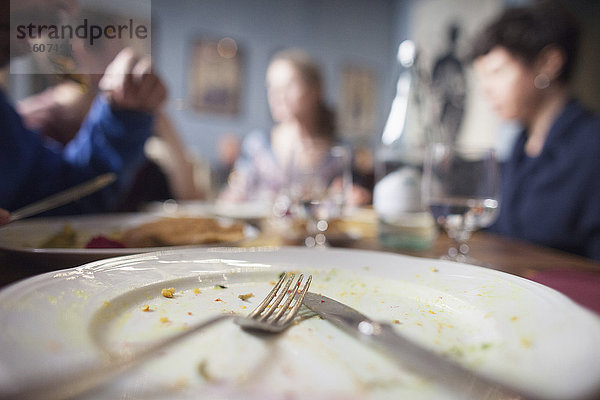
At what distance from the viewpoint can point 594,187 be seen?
1384 mm

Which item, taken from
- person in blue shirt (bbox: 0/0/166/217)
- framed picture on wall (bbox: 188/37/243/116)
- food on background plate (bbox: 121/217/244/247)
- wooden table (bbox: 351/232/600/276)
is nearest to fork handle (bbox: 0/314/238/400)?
food on background plate (bbox: 121/217/244/247)

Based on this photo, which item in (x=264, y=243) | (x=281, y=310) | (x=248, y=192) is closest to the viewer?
(x=281, y=310)

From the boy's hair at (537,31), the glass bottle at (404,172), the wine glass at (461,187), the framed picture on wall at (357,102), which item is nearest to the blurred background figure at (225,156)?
the framed picture on wall at (357,102)

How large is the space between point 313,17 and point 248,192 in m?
4.72

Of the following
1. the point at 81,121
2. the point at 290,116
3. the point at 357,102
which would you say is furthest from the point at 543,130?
the point at 357,102

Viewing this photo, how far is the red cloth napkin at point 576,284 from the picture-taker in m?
0.45

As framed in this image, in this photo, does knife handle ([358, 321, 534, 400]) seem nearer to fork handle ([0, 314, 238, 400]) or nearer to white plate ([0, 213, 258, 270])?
fork handle ([0, 314, 238, 400])

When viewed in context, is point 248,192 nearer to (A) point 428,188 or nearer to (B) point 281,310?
(A) point 428,188

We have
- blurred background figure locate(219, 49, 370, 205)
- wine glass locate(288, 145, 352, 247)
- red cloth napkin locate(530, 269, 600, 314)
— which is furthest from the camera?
blurred background figure locate(219, 49, 370, 205)

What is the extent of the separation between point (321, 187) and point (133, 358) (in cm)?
61

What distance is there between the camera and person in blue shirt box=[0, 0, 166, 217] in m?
1.02

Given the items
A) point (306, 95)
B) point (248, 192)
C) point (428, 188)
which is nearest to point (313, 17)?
point (306, 95)

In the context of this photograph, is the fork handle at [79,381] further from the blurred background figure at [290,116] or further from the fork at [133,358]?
the blurred background figure at [290,116]

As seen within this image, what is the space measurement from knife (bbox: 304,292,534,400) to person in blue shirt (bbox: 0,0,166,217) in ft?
3.02
